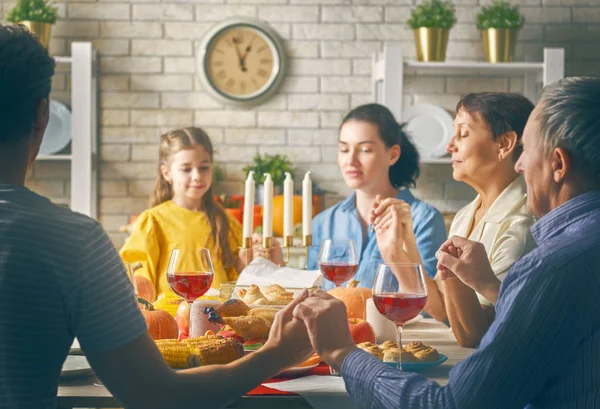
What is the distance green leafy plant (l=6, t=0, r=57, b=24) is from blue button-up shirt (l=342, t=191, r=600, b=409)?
153 inches

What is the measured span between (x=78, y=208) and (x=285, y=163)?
1155mm

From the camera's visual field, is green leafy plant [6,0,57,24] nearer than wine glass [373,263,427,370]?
No

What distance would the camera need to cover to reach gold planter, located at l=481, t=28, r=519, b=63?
4648mm

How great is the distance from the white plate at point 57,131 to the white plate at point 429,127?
6.17 ft

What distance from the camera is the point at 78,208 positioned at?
462 cm

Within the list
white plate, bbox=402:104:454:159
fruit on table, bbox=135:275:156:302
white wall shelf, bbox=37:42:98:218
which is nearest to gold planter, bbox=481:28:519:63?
white plate, bbox=402:104:454:159

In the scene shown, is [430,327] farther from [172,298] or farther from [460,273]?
[172,298]

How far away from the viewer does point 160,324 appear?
1809 millimetres

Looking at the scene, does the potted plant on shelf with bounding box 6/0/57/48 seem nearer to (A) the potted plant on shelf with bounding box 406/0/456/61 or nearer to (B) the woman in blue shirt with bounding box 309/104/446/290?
(A) the potted plant on shelf with bounding box 406/0/456/61

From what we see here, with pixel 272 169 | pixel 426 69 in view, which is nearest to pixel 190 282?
pixel 272 169

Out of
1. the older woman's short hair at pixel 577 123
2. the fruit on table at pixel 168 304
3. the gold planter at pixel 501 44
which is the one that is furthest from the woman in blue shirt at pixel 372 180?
the older woman's short hair at pixel 577 123

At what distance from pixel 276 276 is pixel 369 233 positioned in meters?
0.81

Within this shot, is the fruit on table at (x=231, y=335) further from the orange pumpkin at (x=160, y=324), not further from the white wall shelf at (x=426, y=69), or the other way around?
the white wall shelf at (x=426, y=69)

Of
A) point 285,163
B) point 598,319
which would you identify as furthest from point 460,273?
point 285,163
